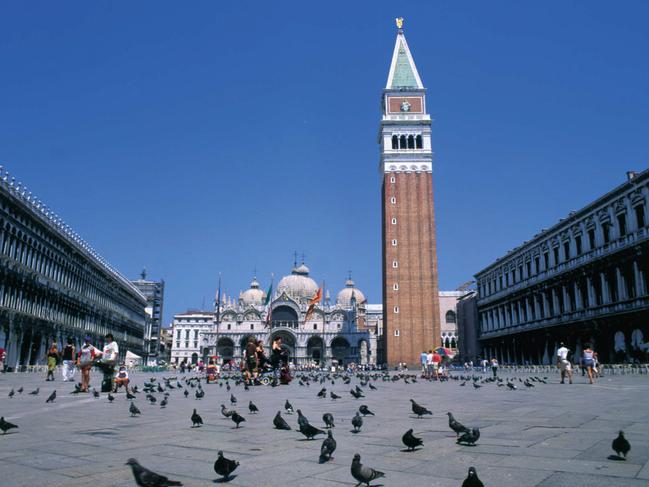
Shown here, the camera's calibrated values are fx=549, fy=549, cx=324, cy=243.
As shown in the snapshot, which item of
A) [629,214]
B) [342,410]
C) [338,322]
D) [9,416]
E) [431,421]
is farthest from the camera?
[338,322]

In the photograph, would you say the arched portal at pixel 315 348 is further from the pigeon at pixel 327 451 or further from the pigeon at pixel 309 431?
the pigeon at pixel 327 451

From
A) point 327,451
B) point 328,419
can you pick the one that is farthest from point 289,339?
point 327,451

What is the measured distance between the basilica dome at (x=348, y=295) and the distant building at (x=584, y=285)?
4237cm

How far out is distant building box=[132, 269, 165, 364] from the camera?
8650 centimetres

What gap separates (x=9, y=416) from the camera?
835 cm

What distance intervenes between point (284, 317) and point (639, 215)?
5262 centimetres

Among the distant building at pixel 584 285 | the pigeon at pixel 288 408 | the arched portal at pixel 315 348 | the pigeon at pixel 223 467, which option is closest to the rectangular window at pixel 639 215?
the distant building at pixel 584 285

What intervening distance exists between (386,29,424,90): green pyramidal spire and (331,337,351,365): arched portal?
34441 mm

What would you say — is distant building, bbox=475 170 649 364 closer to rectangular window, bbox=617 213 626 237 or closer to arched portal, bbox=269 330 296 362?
rectangular window, bbox=617 213 626 237

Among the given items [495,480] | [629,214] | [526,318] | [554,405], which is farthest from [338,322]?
[495,480]

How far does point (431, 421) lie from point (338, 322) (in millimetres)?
69150

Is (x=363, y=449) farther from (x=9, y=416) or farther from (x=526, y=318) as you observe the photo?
(x=526, y=318)

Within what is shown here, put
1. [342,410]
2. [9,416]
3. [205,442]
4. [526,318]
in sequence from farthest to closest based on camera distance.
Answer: [526,318], [342,410], [9,416], [205,442]

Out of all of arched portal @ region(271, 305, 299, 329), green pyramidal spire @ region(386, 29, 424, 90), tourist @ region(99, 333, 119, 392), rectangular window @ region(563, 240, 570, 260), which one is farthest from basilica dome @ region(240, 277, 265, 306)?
tourist @ region(99, 333, 119, 392)
